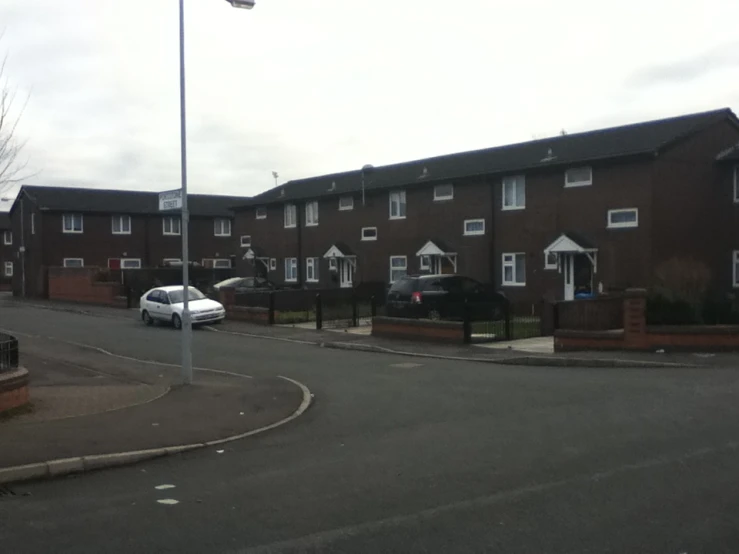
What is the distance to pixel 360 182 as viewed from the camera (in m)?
41.6

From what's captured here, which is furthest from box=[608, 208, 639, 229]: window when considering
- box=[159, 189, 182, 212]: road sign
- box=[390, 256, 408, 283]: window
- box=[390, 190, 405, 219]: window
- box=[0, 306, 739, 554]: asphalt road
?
box=[159, 189, 182, 212]: road sign

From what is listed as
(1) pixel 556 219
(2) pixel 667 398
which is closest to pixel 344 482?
(2) pixel 667 398

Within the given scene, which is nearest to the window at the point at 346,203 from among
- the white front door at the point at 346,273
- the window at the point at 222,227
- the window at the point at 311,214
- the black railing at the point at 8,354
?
the window at the point at 311,214

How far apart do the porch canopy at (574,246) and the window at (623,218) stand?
3.36 ft

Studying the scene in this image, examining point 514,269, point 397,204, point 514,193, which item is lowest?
point 514,269

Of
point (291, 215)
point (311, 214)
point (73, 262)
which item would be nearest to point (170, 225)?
point (73, 262)

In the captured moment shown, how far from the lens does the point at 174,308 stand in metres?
30.1

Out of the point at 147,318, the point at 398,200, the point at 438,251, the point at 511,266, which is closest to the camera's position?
the point at 147,318

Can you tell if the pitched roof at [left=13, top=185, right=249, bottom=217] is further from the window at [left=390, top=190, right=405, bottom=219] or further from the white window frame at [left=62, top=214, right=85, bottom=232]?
the window at [left=390, top=190, right=405, bottom=219]

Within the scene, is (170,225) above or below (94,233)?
above

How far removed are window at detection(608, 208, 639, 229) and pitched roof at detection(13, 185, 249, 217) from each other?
3081cm

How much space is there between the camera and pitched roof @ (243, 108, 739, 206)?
28.5 metres

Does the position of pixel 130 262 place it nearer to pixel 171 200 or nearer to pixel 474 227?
pixel 474 227

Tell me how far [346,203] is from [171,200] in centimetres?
2698
